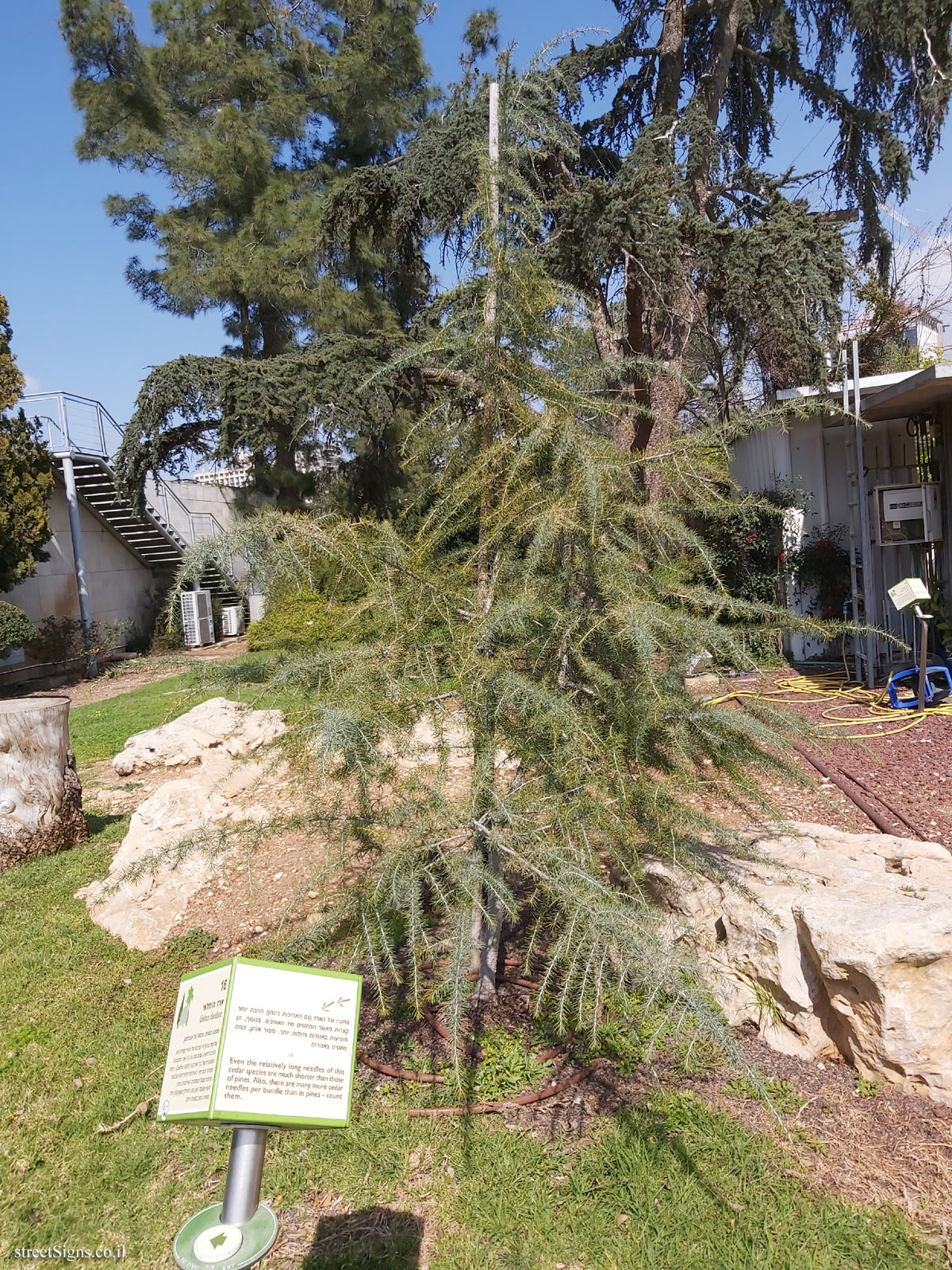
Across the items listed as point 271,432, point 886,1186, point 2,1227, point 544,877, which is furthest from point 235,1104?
point 271,432

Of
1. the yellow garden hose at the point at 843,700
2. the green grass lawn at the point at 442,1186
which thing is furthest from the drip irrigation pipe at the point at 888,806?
the green grass lawn at the point at 442,1186

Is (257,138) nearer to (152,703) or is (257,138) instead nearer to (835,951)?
(152,703)

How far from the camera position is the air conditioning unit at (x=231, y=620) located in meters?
18.6

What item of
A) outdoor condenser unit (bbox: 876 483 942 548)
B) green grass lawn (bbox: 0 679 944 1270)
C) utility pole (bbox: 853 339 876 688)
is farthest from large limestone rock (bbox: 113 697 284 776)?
outdoor condenser unit (bbox: 876 483 942 548)

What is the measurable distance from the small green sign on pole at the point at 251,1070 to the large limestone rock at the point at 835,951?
167 centimetres

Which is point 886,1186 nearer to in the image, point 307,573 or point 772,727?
point 772,727

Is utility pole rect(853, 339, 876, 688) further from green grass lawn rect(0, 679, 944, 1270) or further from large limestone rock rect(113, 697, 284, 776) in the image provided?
green grass lawn rect(0, 679, 944, 1270)

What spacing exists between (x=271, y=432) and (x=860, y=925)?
7.62 m

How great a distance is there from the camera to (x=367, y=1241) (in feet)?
7.31

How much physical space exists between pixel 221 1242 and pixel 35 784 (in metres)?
4.72

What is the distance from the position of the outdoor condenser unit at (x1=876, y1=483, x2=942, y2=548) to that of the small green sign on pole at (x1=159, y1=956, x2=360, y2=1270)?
26.6 ft

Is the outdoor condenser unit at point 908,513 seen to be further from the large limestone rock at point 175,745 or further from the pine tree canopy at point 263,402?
the large limestone rock at point 175,745

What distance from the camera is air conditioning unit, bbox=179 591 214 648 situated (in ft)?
55.2

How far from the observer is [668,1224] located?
222cm
